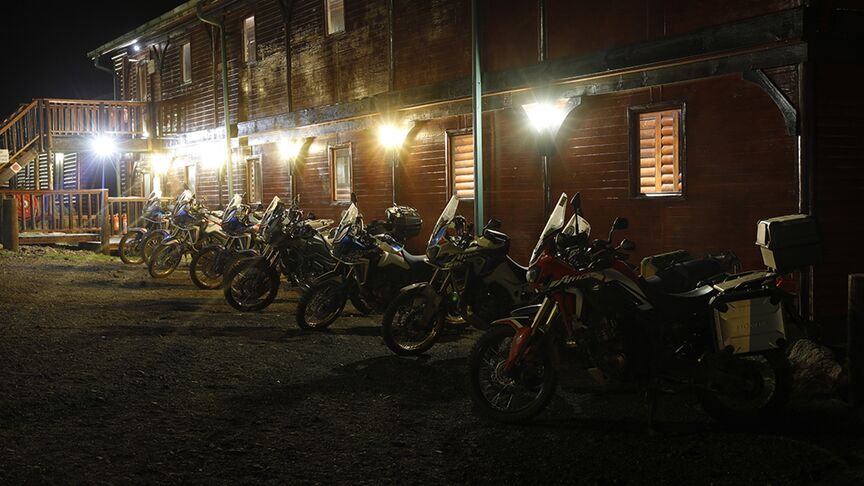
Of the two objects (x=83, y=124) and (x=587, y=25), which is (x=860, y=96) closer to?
(x=587, y=25)

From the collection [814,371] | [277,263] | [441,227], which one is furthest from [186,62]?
[814,371]

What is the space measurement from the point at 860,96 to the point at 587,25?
4.00m

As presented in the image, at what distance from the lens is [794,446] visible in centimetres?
511

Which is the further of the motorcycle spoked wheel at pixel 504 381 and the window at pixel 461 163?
the window at pixel 461 163

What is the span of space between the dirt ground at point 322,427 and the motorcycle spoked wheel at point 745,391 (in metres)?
0.15

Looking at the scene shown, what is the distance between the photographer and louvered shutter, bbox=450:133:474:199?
47.6 ft

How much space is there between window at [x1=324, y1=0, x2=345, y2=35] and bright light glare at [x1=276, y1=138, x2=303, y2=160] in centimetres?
283

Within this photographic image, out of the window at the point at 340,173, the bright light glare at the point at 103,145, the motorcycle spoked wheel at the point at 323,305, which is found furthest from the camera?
the bright light glare at the point at 103,145

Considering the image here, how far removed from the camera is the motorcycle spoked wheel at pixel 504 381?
5617 mm

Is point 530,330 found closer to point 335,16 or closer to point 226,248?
point 226,248

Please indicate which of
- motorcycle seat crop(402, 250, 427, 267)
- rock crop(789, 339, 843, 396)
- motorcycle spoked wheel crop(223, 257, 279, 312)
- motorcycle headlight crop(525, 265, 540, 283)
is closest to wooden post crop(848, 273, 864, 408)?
rock crop(789, 339, 843, 396)

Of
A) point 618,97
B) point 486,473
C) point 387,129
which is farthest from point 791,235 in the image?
point 387,129

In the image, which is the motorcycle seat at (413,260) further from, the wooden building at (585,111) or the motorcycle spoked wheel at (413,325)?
the wooden building at (585,111)

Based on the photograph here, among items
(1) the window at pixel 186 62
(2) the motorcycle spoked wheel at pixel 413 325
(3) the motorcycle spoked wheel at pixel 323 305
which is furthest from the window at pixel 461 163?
(1) the window at pixel 186 62
